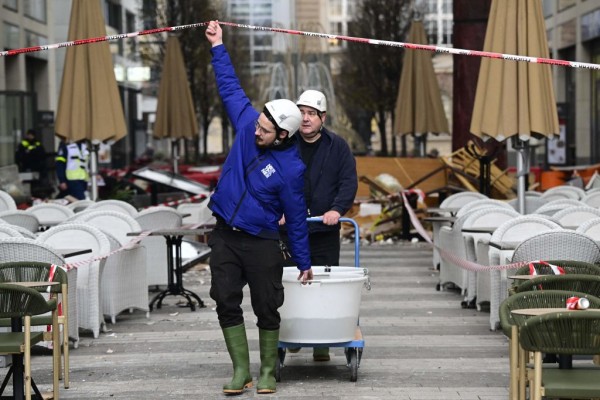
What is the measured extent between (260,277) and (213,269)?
31cm

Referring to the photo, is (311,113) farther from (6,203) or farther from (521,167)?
(6,203)

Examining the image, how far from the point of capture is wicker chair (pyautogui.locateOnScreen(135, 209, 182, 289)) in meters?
14.6

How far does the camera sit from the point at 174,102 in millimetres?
26016

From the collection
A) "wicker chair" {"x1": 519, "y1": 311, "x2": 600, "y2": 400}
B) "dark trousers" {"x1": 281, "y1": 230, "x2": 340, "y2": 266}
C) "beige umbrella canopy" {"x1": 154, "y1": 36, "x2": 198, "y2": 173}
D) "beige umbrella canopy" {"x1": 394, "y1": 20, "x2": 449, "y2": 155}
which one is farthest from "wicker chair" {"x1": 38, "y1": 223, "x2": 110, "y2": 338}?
"beige umbrella canopy" {"x1": 394, "y1": 20, "x2": 449, "y2": 155}

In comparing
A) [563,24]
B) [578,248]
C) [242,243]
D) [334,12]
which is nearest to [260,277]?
[242,243]

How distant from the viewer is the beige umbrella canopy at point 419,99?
84.4 ft

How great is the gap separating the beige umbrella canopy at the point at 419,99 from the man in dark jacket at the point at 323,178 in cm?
1614

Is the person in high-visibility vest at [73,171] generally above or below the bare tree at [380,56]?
below

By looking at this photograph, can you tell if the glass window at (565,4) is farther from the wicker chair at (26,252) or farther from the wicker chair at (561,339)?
the wicker chair at (561,339)

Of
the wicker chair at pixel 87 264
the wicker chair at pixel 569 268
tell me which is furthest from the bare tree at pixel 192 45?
the wicker chair at pixel 569 268

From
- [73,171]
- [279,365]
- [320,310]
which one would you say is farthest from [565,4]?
[320,310]

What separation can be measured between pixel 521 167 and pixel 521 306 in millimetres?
8086

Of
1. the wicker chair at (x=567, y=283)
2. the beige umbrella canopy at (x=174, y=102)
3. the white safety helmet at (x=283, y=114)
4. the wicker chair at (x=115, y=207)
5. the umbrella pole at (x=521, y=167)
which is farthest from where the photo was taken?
the beige umbrella canopy at (x=174, y=102)

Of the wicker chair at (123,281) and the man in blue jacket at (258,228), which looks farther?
the wicker chair at (123,281)
